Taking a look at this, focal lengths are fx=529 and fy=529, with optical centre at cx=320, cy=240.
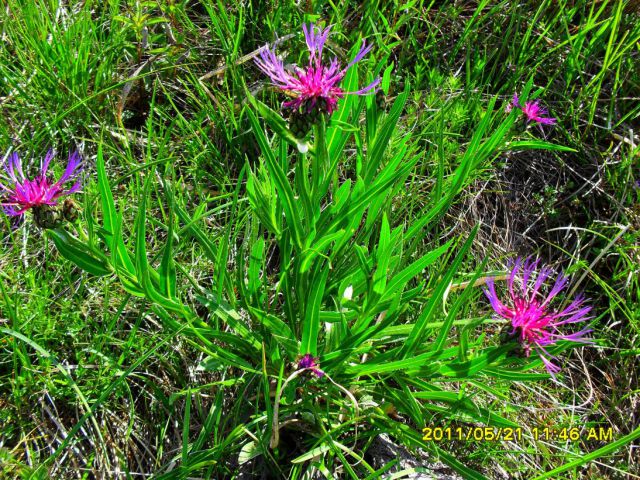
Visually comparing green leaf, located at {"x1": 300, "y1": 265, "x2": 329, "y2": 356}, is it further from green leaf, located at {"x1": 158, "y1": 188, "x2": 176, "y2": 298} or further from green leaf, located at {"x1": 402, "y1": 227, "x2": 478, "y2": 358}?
green leaf, located at {"x1": 158, "y1": 188, "x2": 176, "y2": 298}

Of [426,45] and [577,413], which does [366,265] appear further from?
[426,45]

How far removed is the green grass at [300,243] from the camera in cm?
145

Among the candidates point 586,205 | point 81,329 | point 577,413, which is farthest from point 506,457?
point 81,329

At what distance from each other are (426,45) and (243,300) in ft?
5.52

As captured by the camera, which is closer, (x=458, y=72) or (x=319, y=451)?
(x=319, y=451)

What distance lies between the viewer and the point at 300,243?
145cm

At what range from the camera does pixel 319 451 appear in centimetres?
150
